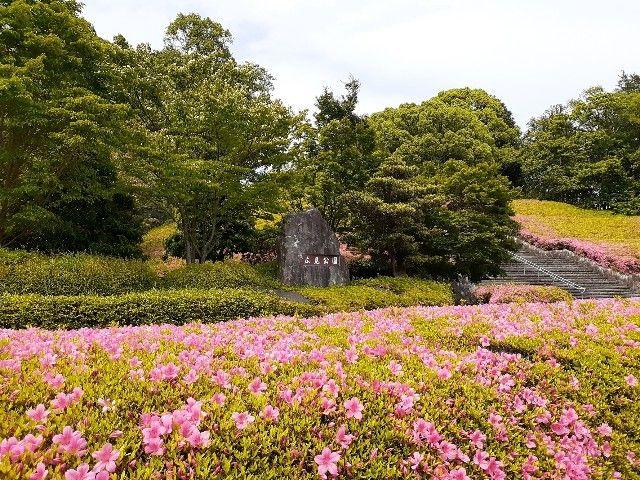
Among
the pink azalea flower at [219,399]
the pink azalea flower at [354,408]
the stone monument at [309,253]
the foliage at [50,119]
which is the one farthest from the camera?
the stone monument at [309,253]

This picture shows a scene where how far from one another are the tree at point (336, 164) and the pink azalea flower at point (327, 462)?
15646 millimetres

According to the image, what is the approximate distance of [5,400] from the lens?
8.52ft

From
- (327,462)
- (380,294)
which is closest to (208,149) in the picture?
(380,294)

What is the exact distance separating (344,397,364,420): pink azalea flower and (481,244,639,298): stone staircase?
57.0 feet

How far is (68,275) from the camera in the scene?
11203 mm

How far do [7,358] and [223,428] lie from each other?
6.37 ft

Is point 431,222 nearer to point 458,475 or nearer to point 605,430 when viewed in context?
point 605,430

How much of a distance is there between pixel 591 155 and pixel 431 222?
3226 centimetres

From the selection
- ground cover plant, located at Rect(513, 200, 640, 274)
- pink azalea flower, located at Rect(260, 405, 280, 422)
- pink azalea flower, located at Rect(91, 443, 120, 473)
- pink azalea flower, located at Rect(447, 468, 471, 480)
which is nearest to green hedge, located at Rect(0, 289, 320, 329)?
pink azalea flower, located at Rect(260, 405, 280, 422)

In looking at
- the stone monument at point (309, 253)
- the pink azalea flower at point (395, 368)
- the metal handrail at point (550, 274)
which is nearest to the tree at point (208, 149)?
the stone monument at point (309, 253)

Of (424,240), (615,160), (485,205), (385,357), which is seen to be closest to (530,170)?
(615,160)

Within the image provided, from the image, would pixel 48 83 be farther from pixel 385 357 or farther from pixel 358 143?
pixel 385 357

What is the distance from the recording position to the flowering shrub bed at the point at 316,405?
2346 millimetres

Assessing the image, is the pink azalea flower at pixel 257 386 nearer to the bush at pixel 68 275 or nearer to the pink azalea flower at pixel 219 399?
the pink azalea flower at pixel 219 399
